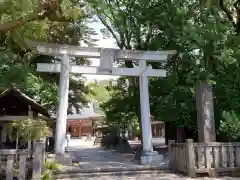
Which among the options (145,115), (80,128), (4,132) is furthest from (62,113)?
(80,128)

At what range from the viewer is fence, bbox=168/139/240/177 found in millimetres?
8766

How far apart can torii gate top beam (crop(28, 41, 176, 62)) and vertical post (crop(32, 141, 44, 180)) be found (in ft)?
16.3

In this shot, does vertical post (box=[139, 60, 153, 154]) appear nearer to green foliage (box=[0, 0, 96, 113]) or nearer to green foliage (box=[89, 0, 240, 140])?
green foliage (box=[89, 0, 240, 140])

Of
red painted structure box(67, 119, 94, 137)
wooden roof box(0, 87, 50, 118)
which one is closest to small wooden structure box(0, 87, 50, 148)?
wooden roof box(0, 87, 50, 118)

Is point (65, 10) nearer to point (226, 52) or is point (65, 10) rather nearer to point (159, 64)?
point (226, 52)

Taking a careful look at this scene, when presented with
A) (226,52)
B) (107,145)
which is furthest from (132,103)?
(226,52)

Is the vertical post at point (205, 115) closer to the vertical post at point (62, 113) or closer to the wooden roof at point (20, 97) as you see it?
the vertical post at point (62, 113)

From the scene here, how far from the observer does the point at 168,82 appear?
46.4 feet

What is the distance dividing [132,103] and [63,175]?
25.0ft

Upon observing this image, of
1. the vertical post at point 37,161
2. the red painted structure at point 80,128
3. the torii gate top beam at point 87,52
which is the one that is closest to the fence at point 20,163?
the vertical post at point 37,161

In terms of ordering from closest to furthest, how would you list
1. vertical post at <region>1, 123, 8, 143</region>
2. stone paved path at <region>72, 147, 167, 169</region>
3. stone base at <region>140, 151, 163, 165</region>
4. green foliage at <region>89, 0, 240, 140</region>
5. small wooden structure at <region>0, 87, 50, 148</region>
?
green foliage at <region>89, 0, 240, 140</region>, stone paved path at <region>72, 147, 167, 169</region>, stone base at <region>140, 151, 163, 165</region>, small wooden structure at <region>0, 87, 50, 148</region>, vertical post at <region>1, 123, 8, 143</region>

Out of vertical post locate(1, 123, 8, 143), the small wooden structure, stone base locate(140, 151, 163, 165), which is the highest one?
the small wooden structure

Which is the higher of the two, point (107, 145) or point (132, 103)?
point (132, 103)

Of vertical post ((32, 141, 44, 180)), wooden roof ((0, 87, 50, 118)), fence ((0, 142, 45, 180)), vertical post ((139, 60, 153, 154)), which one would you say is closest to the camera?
fence ((0, 142, 45, 180))
